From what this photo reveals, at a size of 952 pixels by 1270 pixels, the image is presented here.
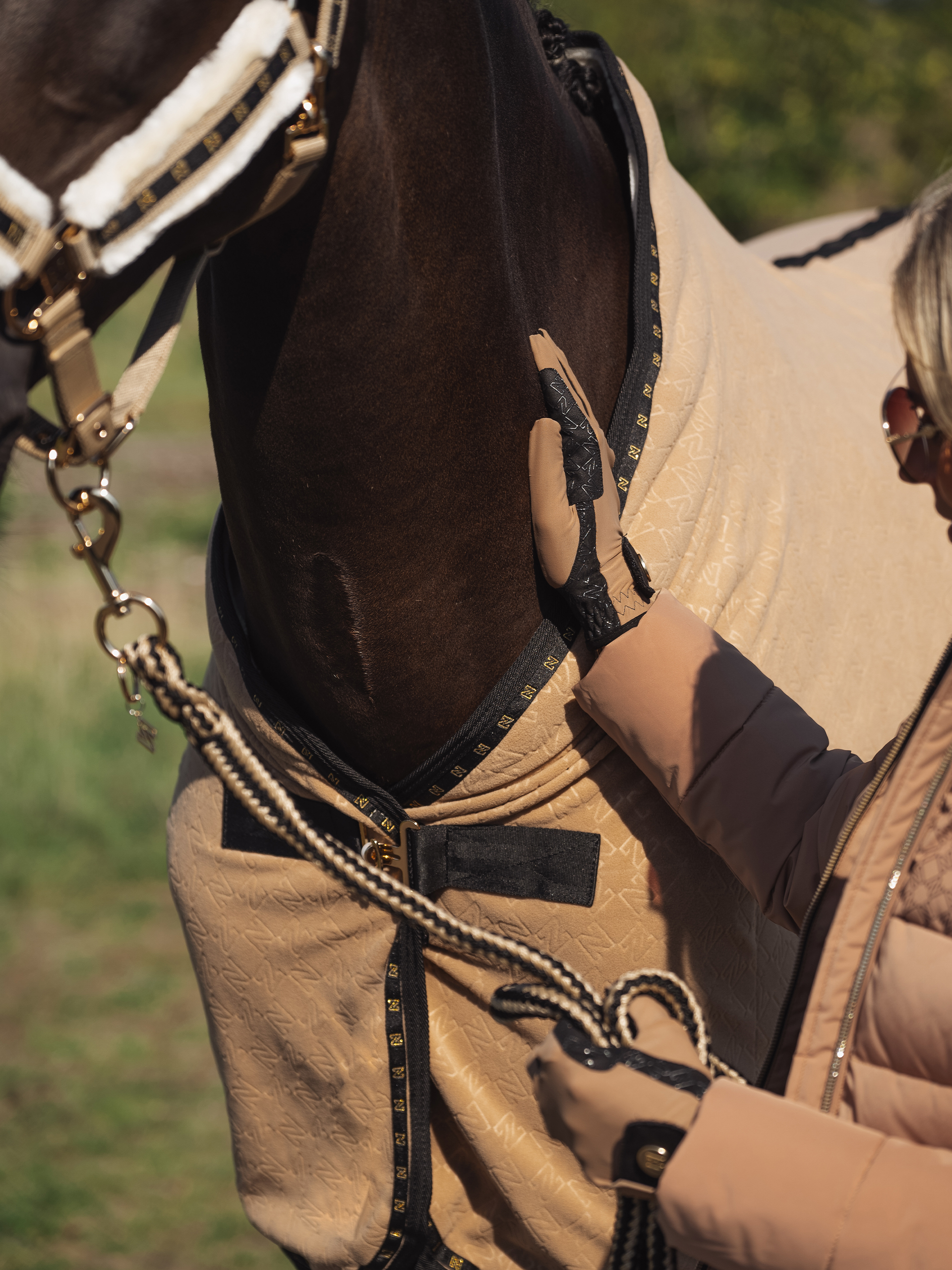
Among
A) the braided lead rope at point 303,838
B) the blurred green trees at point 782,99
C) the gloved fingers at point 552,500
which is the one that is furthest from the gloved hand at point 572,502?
the blurred green trees at point 782,99

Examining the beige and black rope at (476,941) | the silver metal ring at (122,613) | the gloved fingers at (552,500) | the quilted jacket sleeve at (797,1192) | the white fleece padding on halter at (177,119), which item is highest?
the white fleece padding on halter at (177,119)

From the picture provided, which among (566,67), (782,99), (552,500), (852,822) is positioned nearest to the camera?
(852,822)

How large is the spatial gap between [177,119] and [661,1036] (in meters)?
0.77

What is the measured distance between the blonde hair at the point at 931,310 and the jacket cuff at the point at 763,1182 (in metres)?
0.51

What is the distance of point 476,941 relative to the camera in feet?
3.45

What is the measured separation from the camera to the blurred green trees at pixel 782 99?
25.7 ft

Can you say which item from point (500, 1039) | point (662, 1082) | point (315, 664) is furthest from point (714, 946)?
point (315, 664)

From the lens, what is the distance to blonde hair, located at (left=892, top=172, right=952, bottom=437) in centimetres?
86

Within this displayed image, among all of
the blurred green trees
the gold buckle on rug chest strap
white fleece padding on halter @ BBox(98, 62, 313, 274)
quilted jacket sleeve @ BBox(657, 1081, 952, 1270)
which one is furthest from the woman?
the blurred green trees

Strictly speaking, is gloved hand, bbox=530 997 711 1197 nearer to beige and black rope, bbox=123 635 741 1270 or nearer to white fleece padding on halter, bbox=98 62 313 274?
beige and black rope, bbox=123 635 741 1270

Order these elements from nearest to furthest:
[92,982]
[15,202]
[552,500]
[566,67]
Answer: [15,202], [552,500], [566,67], [92,982]

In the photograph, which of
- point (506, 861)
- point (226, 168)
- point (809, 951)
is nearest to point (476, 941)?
point (506, 861)

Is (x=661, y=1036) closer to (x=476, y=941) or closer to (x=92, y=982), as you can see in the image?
(x=476, y=941)

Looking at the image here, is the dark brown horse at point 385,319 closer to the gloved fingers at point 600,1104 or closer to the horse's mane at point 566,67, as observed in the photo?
the horse's mane at point 566,67
